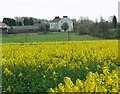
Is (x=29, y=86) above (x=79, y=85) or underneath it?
underneath

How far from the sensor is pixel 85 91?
14.9ft

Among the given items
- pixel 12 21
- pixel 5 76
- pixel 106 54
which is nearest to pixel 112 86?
pixel 5 76

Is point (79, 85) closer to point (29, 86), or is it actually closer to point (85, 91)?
point (85, 91)

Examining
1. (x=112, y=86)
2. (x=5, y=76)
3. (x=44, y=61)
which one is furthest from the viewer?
(x=44, y=61)

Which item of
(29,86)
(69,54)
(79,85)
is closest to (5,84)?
(29,86)

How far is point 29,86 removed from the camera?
7.48 metres

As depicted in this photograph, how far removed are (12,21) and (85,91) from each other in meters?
73.5

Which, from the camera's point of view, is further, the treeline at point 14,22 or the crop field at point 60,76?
the treeline at point 14,22

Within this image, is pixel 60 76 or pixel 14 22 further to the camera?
pixel 14 22

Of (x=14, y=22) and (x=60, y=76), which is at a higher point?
(x=14, y=22)

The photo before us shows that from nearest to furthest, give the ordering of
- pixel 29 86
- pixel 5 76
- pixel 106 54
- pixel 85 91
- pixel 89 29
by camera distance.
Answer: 1. pixel 85 91
2. pixel 29 86
3. pixel 5 76
4. pixel 106 54
5. pixel 89 29

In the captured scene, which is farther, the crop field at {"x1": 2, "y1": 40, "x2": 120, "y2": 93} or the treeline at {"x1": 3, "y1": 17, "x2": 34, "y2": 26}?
the treeline at {"x1": 3, "y1": 17, "x2": 34, "y2": 26}

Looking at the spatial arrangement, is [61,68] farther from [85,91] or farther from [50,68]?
[85,91]

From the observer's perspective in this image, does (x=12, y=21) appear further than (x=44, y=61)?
Yes
